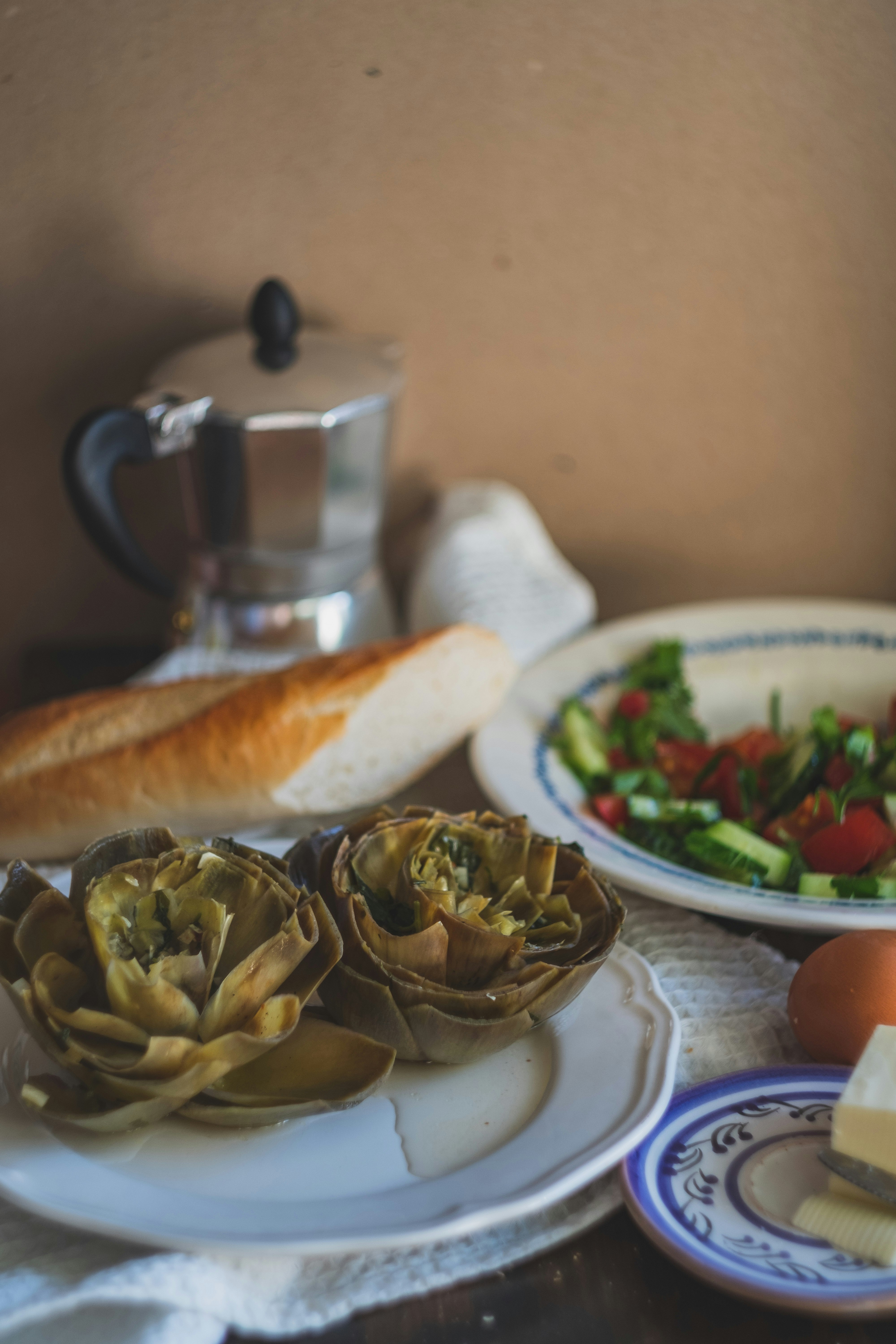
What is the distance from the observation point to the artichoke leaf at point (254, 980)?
1.64 ft

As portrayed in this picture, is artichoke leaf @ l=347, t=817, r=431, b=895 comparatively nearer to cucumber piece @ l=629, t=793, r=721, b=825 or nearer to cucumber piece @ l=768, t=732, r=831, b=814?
cucumber piece @ l=629, t=793, r=721, b=825

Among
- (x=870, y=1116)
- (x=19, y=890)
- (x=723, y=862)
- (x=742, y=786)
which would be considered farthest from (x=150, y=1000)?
(x=742, y=786)

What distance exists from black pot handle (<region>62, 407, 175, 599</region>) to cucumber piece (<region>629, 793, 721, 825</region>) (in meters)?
0.51

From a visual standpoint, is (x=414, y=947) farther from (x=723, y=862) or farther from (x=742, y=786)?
(x=742, y=786)

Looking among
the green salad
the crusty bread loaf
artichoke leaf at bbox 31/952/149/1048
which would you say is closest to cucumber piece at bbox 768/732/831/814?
the green salad

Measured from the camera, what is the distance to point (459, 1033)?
533 mm

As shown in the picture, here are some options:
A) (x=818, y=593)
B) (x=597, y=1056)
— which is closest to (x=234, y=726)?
(x=597, y=1056)

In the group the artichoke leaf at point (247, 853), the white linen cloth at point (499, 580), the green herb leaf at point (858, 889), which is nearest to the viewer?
the artichoke leaf at point (247, 853)

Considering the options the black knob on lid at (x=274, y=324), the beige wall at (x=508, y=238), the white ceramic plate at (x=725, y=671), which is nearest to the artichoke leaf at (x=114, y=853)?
the white ceramic plate at (x=725, y=671)

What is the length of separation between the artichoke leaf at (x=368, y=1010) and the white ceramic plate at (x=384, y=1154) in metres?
0.03

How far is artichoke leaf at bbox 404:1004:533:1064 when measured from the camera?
53cm

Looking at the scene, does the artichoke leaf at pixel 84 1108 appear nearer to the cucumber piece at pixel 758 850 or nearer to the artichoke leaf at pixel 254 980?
the artichoke leaf at pixel 254 980

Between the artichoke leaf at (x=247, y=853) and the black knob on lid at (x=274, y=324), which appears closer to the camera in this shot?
the artichoke leaf at (x=247, y=853)

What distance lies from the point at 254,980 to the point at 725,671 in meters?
0.71
